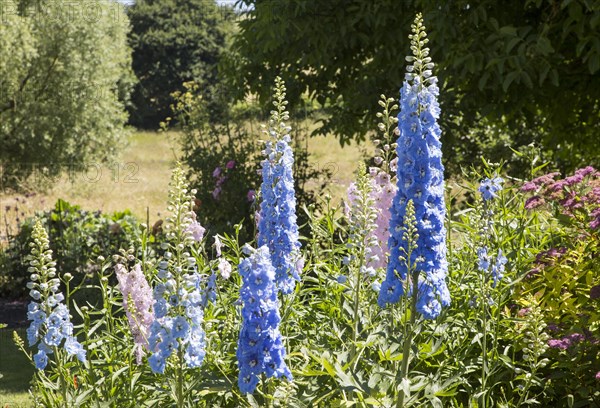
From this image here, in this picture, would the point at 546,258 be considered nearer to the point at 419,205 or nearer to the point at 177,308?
the point at 419,205

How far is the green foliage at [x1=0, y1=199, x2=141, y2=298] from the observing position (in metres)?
10.3

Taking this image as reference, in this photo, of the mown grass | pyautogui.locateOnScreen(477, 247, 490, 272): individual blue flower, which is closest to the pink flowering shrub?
pyautogui.locateOnScreen(477, 247, 490, 272): individual blue flower

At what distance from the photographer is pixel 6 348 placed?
28.0ft

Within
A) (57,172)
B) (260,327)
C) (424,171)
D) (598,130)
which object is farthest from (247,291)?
(57,172)

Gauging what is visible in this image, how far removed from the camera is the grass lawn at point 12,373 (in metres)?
6.65

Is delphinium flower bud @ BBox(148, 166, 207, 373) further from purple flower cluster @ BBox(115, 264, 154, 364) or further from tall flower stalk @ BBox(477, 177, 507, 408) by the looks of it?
tall flower stalk @ BBox(477, 177, 507, 408)

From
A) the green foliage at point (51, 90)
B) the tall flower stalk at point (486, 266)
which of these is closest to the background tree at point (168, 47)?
the green foliage at point (51, 90)

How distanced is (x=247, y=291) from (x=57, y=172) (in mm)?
21420

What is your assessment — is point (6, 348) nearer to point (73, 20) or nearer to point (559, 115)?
point (559, 115)

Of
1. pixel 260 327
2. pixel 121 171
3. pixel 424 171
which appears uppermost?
pixel 424 171

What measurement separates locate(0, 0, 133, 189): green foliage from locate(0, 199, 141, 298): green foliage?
1104 centimetres

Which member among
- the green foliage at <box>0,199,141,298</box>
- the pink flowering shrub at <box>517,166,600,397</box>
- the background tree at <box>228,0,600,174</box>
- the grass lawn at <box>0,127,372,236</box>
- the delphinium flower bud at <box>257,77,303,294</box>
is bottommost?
the grass lawn at <box>0,127,372,236</box>

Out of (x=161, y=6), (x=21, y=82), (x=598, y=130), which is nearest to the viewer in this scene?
(x=598, y=130)

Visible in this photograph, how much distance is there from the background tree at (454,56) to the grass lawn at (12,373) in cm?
427
